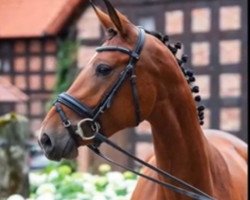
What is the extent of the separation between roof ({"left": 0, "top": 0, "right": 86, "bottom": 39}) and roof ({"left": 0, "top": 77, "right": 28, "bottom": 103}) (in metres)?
0.88

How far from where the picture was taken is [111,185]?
5383 millimetres

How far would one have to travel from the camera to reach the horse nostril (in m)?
2.77

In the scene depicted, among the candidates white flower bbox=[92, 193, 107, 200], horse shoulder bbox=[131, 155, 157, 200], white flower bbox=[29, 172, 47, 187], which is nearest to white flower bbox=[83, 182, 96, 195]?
white flower bbox=[92, 193, 107, 200]

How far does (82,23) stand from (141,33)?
755cm

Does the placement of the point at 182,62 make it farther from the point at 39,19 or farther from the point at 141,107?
the point at 39,19

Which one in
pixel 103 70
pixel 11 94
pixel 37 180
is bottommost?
pixel 11 94

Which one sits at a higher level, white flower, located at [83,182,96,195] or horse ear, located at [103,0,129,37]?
horse ear, located at [103,0,129,37]

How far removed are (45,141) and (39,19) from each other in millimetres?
12059

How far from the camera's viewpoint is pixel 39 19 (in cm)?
1470

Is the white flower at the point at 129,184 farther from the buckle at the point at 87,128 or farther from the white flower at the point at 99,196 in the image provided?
the buckle at the point at 87,128

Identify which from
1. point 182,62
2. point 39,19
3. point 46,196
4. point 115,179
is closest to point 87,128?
point 182,62

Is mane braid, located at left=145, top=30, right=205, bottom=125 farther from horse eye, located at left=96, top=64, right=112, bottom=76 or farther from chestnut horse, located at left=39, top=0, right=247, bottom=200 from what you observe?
horse eye, located at left=96, top=64, right=112, bottom=76

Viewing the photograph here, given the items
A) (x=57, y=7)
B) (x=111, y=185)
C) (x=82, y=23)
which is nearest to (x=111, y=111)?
(x=111, y=185)

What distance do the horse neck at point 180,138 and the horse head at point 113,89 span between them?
3cm
